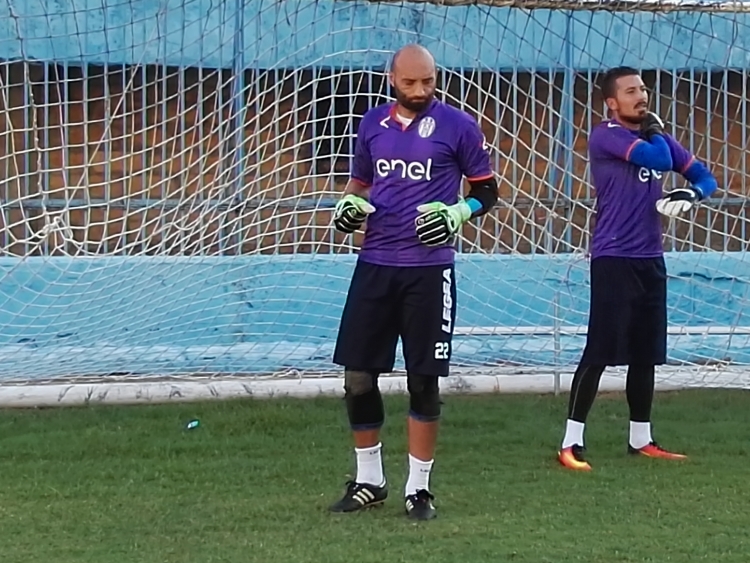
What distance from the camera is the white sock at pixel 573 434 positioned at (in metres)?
5.81

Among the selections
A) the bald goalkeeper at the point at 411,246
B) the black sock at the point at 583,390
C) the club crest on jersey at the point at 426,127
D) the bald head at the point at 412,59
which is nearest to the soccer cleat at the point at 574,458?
the black sock at the point at 583,390

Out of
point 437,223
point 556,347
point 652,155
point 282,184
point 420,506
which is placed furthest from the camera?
point 556,347

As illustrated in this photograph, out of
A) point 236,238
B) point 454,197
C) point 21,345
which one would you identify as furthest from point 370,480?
point 21,345

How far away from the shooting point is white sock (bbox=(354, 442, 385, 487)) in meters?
4.91

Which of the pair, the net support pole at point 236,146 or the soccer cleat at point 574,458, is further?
the net support pole at point 236,146

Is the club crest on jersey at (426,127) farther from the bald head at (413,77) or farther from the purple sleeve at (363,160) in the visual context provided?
the purple sleeve at (363,160)

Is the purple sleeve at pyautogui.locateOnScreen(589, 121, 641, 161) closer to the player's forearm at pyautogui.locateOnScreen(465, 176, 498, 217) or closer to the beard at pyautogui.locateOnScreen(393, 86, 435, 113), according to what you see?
the player's forearm at pyautogui.locateOnScreen(465, 176, 498, 217)

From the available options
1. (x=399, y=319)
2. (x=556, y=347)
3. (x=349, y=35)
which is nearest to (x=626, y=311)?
(x=399, y=319)

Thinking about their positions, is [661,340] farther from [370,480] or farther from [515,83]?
[515,83]

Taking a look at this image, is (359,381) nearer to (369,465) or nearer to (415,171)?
(369,465)

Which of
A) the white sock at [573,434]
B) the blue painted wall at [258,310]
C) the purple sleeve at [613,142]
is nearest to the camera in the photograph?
the purple sleeve at [613,142]

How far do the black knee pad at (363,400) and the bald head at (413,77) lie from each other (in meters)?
1.01

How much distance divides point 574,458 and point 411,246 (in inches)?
62.6

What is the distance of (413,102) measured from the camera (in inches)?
185
